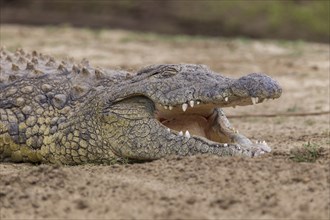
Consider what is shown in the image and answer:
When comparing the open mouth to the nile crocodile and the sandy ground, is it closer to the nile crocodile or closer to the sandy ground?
the nile crocodile

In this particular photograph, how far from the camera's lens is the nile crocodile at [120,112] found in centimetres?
590

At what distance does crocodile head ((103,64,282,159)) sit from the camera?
229 inches

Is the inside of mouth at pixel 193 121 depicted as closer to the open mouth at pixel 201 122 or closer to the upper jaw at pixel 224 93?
the open mouth at pixel 201 122

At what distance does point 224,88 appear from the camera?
5859mm

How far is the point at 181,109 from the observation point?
609 cm

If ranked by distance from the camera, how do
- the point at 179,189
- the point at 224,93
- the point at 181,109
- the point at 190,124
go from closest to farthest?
the point at 179,189 → the point at 224,93 → the point at 181,109 → the point at 190,124

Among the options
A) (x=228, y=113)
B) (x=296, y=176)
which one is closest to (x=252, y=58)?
(x=228, y=113)

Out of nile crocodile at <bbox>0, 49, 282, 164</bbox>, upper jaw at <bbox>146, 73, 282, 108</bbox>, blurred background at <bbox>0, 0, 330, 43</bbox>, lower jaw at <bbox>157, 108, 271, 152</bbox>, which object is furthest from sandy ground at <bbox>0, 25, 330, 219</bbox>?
blurred background at <bbox>0, 0, 330, 43</bbox>

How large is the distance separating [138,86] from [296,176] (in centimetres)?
172

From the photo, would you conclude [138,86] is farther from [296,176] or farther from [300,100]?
[300,100]

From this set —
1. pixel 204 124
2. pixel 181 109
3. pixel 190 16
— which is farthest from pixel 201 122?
pixel 190 16

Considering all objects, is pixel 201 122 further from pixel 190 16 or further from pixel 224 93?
pixel 190 16

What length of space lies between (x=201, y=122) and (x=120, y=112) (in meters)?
0.59

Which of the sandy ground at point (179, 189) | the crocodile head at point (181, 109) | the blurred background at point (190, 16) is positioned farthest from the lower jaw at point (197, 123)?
the blurred background at point (190, 16)
